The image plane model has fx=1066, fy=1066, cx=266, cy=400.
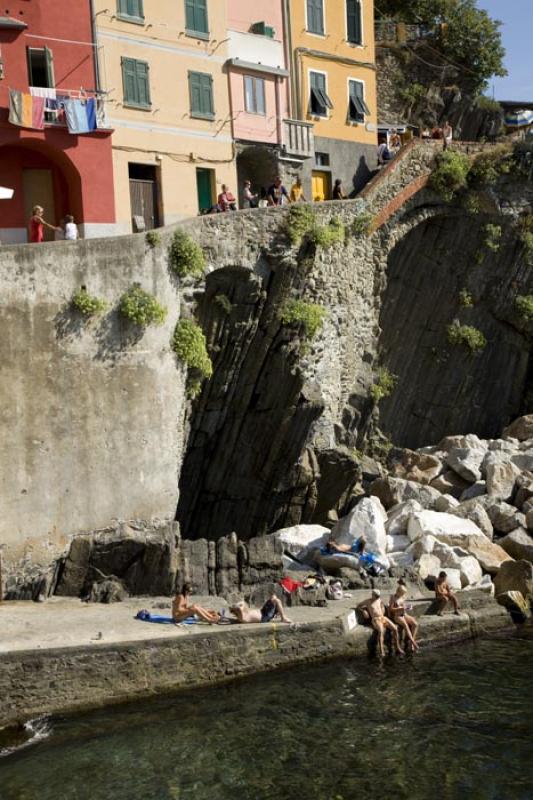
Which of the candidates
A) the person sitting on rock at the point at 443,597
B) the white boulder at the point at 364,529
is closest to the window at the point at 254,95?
the white boulder at the point at 364,529

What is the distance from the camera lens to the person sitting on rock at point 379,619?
21.8 meters

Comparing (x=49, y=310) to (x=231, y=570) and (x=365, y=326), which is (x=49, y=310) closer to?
(x=231, y=570)

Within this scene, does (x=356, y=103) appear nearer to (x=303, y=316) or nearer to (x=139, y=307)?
(x=303, y=316)

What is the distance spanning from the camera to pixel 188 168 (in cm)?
2945

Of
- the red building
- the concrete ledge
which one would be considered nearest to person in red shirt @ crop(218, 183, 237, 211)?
the red building

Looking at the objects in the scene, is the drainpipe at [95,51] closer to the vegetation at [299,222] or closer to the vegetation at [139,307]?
the vegetation at [299,222]

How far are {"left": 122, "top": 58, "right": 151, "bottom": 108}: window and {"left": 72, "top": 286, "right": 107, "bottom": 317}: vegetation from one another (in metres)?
8.25

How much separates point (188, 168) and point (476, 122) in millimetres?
17054

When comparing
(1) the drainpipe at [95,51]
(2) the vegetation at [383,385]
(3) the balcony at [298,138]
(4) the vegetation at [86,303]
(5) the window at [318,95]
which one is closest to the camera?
(4) the vegetation at [86,303]

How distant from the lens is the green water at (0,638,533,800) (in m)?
15.7

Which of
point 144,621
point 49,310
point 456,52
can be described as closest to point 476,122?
point 456,52

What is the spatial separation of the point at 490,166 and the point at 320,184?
5743mm

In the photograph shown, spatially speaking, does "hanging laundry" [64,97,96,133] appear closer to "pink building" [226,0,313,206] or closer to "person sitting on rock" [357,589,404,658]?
"pink building" [226,0,313,206]

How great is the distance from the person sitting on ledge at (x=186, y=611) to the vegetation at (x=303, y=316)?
840 cm
